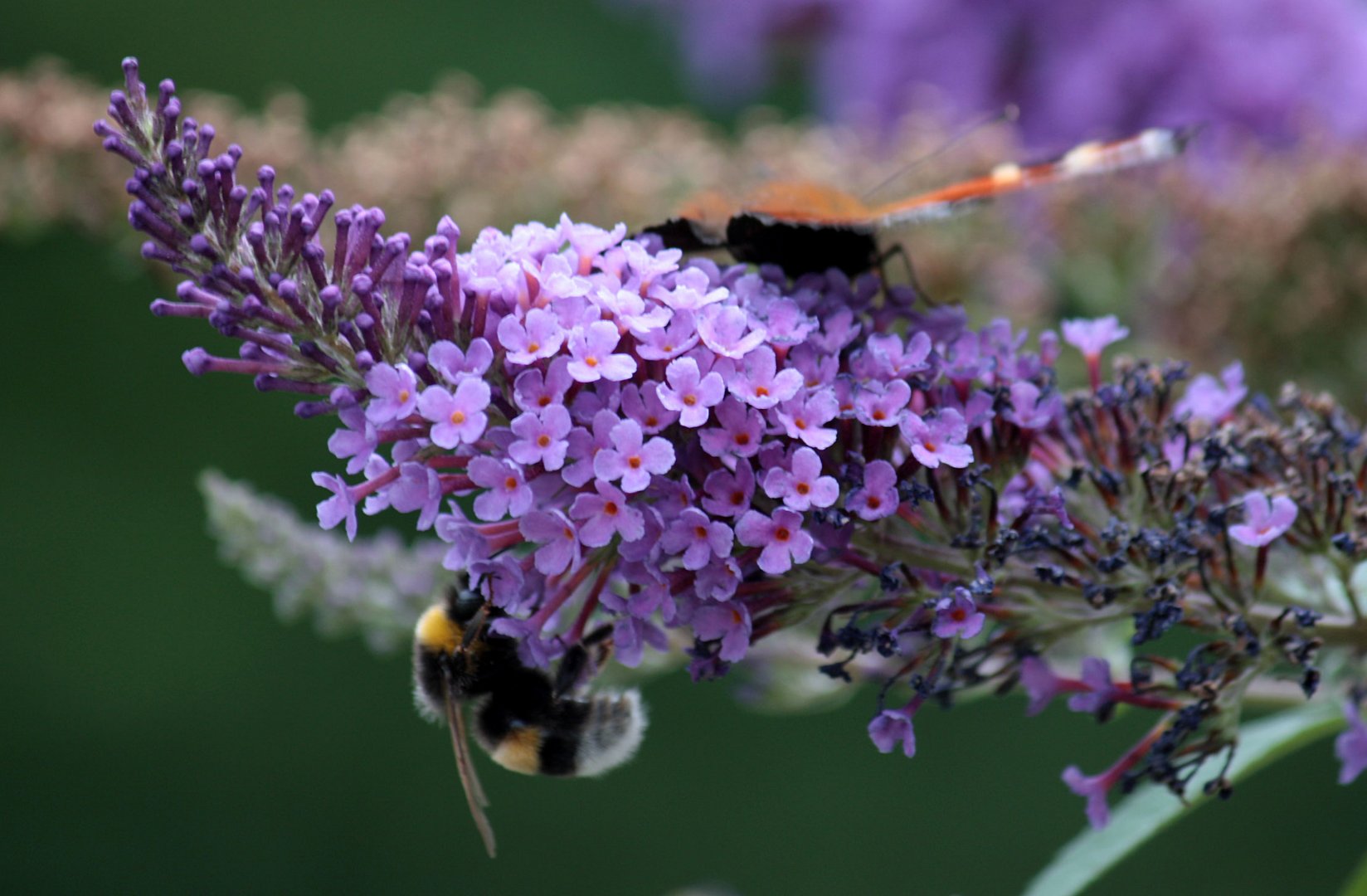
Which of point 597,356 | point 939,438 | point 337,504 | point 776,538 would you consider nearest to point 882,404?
point 939,438

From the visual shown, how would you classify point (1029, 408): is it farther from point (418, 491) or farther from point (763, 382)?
point (418, 491)

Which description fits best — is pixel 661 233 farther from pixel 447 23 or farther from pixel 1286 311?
pixel 447 23

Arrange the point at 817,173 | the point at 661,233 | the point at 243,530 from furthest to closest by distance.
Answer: the point at 817,173, the point at 243,530, the point at 661,233

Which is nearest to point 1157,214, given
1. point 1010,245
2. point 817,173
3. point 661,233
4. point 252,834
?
point 1010,245

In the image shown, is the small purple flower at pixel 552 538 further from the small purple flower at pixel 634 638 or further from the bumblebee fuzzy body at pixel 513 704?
the bumblebee fuzzy body at pixel 513 704

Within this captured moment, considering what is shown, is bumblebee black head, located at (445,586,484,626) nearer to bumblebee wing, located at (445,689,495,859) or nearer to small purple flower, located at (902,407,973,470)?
bumblebee wing, located at (445,689,495,859)
